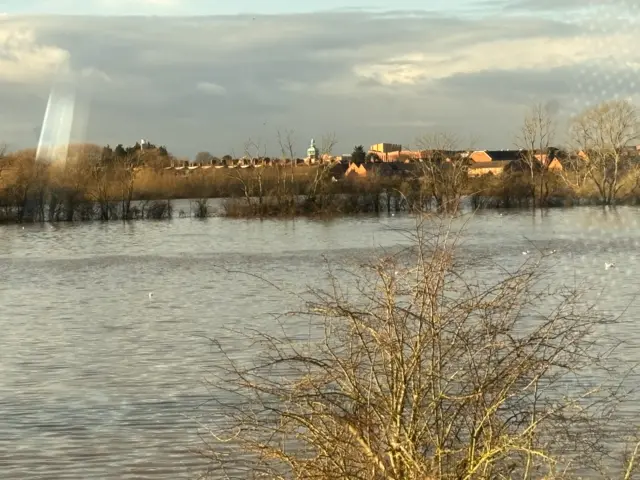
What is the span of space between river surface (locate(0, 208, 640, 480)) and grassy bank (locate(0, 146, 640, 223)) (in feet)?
23.6

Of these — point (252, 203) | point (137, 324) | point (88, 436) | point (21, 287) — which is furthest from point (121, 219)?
point (88, 436)

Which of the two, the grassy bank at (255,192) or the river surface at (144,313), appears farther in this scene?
the grassy bank at (255,192)

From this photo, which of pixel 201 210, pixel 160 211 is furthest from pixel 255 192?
pixel 160 211

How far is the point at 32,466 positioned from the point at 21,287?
16.3 metres

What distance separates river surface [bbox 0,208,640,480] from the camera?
10484mm

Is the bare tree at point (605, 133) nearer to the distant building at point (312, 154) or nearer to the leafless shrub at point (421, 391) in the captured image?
the distant building at point (312, 154)

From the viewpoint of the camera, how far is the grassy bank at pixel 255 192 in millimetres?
52500

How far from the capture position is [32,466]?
389 inches

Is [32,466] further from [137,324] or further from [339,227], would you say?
[339,227]

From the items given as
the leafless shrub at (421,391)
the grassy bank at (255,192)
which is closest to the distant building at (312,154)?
the grassy bank at (255,192)

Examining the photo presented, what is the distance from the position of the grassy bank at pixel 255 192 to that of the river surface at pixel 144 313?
7.20m

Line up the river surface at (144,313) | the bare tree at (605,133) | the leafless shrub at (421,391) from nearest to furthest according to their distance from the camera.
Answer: the leafless shrub at (421,391) → the river surface at (144,313) → the bare tree at (605,133)

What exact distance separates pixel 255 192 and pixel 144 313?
1425 inches

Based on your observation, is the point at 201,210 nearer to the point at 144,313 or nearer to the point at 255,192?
the point at 255,192
